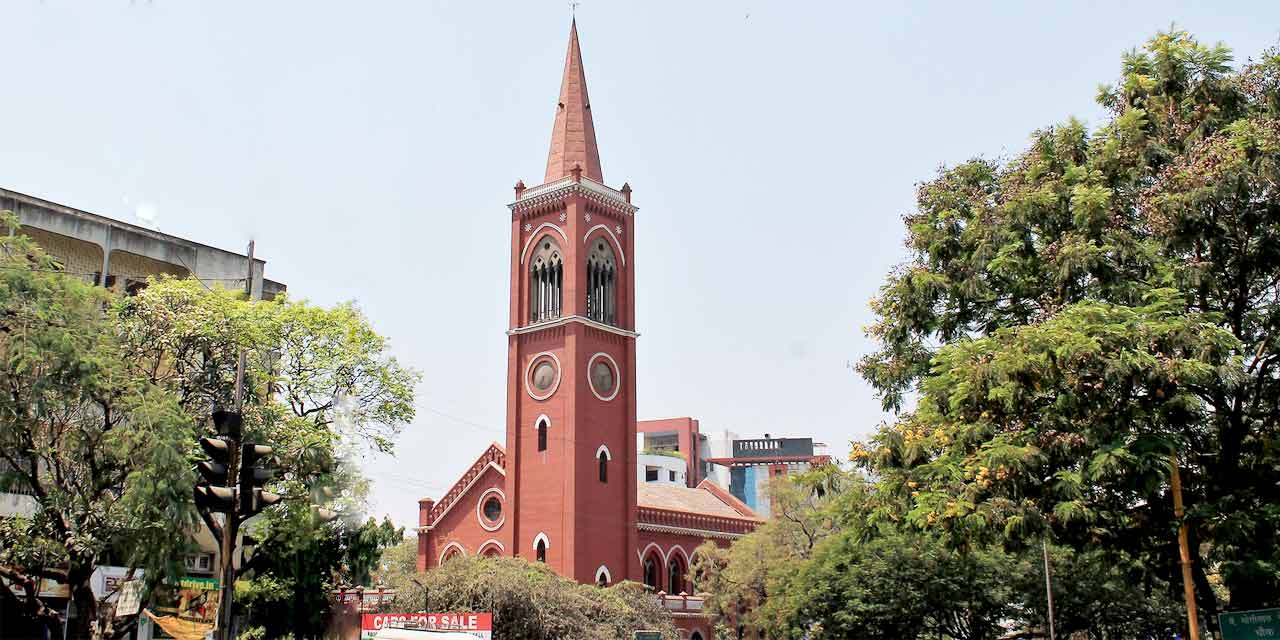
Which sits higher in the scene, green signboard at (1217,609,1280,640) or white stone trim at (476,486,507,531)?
white stone trim at (476,486,507,531)

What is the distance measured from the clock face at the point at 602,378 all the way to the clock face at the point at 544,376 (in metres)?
1.64

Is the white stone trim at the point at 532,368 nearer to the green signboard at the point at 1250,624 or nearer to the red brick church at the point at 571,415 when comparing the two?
the red brick church at the point at 571,415

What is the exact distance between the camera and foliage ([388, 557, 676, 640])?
31.6m

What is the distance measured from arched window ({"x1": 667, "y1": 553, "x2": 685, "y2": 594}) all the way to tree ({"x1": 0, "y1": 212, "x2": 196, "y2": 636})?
105ft

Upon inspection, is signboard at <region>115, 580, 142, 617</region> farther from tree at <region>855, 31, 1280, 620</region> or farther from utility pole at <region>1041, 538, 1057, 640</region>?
utility pole at <region>1041, 538, 1057, 640</region>

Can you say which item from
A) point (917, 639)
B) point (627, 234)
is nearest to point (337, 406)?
point (917, 639)

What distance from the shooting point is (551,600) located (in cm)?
3256

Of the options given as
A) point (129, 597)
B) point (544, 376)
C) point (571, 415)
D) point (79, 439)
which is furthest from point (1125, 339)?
point (544, 376)

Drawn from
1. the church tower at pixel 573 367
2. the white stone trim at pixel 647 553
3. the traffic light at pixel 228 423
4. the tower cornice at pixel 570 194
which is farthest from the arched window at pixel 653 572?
the traffic light at pixel 228 423

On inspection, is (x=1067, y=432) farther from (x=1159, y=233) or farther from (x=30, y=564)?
(x=30, y=564)

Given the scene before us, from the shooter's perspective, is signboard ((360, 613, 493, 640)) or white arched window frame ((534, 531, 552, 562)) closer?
signboard ((360, 613, 493, 640))

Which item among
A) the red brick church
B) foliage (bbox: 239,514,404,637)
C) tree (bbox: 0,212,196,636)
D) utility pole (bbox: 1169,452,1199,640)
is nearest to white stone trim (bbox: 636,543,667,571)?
the red brick church

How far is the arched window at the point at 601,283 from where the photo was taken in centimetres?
4712

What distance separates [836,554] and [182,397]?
1760 cm
